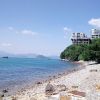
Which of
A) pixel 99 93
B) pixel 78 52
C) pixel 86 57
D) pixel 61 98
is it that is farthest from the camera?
pixel 78 52

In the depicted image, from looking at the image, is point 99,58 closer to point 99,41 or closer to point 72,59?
point 99,41

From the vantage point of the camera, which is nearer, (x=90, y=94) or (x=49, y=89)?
(x=90, y=94)

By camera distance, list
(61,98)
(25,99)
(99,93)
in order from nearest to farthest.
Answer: (99,93) < (61,98) < (25,99)

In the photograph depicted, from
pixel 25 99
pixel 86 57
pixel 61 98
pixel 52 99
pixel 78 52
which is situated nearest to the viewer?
pixel 61 98

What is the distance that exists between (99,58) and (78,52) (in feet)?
224

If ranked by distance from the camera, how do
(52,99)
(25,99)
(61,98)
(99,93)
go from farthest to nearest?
1. (25,99)
2. (52,99)
3. (61,98)
4. (99,93)

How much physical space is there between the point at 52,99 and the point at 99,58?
276 ft

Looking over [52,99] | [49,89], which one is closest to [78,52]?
[49,89]

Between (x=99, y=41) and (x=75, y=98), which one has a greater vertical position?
→ (x=99, y=41)

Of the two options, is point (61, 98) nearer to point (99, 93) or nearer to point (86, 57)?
point (99, 93)

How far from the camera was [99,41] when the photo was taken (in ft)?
306

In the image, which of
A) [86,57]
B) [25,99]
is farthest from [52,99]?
[86,57]

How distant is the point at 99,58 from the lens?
93.7m

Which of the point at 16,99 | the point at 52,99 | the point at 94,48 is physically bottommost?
the point at 16,99
